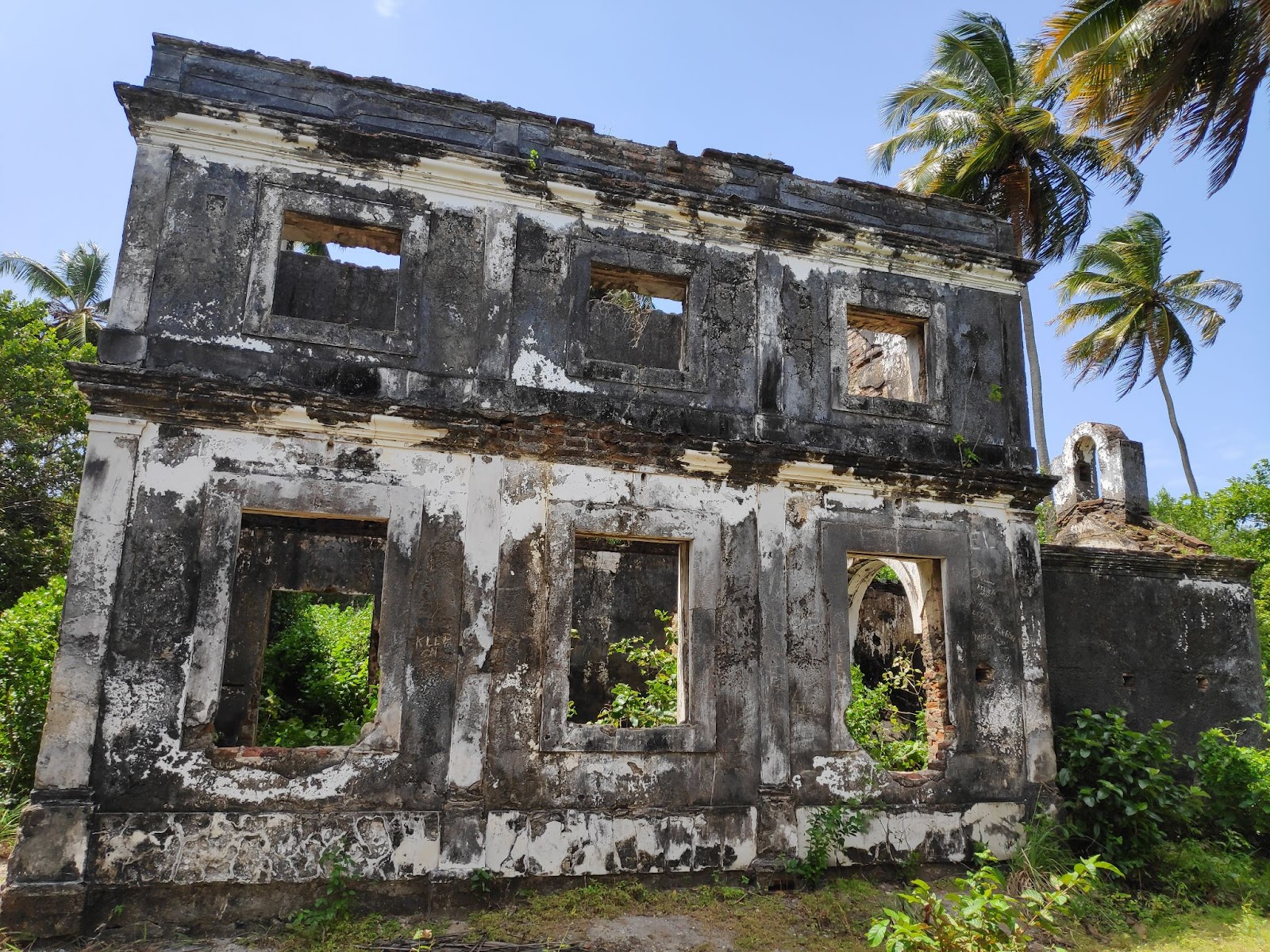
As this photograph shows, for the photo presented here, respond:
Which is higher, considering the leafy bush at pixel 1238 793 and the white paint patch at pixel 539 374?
the white paint patch at pixel 539 374

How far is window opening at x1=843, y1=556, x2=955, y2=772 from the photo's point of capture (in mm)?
7934

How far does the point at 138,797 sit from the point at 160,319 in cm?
341

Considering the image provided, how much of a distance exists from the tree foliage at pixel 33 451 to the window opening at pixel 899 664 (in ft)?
42.3

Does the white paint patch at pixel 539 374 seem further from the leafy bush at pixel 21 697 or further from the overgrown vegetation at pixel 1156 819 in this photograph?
the overgrown vegetation at pixel 1156 819

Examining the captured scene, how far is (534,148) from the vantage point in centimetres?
761

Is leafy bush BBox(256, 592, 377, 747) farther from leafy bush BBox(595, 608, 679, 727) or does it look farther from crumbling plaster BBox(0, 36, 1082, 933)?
crumbling plaster BBox(0, 36, 1082, 933)

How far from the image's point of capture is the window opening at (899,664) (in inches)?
312

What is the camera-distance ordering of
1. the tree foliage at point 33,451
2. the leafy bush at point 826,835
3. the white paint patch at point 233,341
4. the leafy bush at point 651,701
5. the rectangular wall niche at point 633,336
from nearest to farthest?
the white paint patch at point 233,341 < the leafy bush at point 826,835 < the leafy bush at point 651,701 < the rectangular wall niche at point 633,336 < the tree foliage at point 33,451

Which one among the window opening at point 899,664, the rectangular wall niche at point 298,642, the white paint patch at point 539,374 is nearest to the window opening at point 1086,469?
the window opening at point 899,664

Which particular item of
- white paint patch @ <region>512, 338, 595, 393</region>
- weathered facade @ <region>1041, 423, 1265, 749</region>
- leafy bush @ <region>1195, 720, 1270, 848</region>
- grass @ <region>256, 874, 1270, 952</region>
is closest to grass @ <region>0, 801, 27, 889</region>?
grass @ <region>256, 874, 1270, 952</region>

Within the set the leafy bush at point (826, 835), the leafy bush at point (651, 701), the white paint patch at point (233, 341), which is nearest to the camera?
the white paint patch at point (233, 341)

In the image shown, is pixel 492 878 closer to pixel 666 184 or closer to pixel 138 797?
pixel 138 797

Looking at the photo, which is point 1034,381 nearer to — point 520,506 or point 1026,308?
point 1026,308

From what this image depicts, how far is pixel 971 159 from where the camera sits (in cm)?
1488
